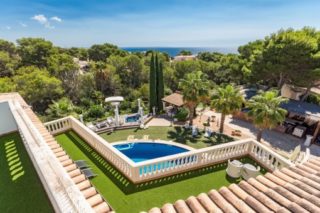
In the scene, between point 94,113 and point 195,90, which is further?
point 94,113

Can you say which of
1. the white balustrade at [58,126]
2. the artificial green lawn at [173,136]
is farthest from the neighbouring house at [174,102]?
the white balustrade at [58,126]

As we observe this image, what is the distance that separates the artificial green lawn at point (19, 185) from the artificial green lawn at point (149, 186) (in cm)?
230

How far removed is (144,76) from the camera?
116 ft

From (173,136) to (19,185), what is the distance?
43.4ft

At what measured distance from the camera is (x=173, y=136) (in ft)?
61.1

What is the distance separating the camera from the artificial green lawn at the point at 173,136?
17.6 metres

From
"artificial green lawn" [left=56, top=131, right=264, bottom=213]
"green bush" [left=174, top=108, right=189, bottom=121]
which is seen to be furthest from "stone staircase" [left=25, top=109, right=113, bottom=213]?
"green bush" [left=174, top=108, right=189, bottom=121]

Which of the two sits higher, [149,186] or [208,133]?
[149,186]

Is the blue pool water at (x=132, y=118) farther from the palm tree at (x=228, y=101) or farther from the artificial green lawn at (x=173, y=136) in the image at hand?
the palm tree at (x=228, y=101)

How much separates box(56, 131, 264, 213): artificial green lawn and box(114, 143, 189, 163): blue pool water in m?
6.62

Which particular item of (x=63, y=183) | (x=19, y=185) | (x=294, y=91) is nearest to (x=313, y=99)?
(x=294, y=91)

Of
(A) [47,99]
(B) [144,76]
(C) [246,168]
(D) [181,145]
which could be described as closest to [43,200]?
(C) [246,168]

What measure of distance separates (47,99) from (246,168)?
27.6 metres

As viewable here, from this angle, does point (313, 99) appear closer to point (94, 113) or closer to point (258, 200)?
point (258, 200)
